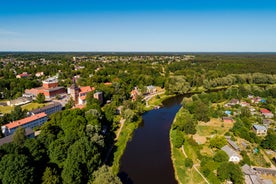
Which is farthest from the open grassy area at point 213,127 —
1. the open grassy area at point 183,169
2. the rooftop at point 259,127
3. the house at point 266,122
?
the open grassy area at point 183,169

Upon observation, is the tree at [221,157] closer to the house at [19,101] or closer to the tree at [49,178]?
the tree at [49,178]

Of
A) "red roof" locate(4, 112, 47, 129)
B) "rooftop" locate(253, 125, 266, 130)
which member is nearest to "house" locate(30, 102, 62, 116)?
"red roof" locate(4, 112, 47, 129)

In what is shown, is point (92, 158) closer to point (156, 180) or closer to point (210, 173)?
point (156, 180)

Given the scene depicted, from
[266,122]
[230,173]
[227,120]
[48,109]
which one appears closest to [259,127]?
[266,122]

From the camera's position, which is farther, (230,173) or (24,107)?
(24,107)

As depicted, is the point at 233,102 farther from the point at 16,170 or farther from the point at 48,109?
the point at 16,170

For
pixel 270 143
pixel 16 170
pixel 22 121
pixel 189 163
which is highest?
pixel 16 170

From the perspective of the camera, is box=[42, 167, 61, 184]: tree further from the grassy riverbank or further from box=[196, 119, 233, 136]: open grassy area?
box=[196, 119, 233, 136]: open grassy area

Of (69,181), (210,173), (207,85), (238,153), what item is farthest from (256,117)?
(69,181)
